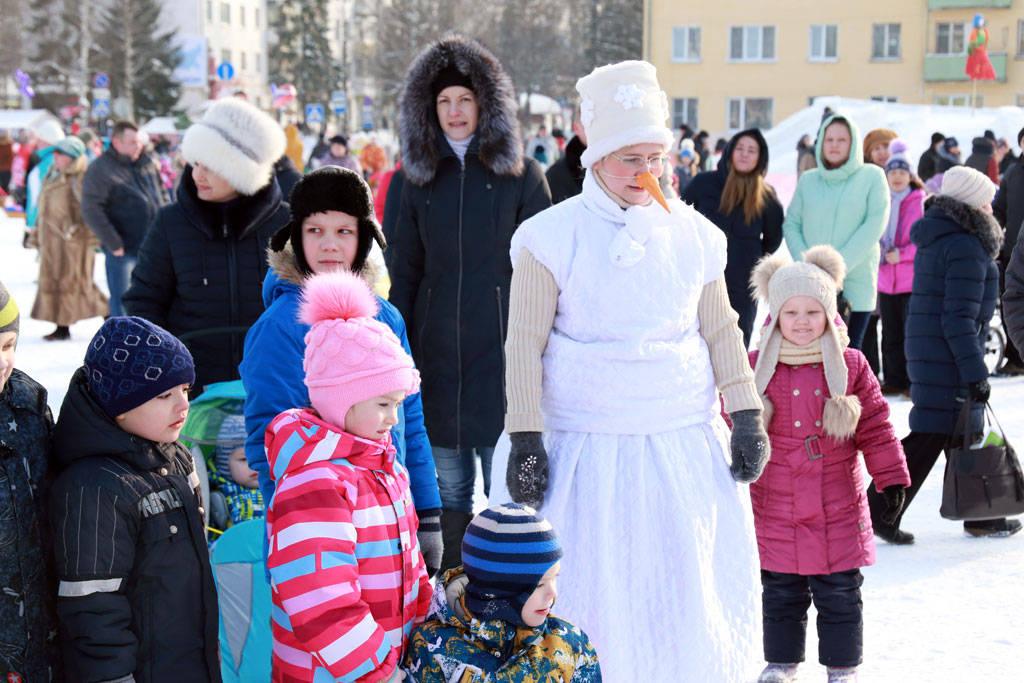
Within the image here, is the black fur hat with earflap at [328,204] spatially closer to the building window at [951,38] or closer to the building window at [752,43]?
the building window at [752,43]

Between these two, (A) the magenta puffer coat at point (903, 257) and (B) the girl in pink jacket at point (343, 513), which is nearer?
(B) the girl in pink jacket at point (343, 513)

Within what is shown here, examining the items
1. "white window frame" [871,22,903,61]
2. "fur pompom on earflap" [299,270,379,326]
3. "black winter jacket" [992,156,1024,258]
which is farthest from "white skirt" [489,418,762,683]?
"white window frame" [871,22,903,61]

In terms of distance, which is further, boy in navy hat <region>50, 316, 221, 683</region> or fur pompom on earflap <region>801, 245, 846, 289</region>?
fur pompom on earflap <region>801, 245, 846, 289</region>

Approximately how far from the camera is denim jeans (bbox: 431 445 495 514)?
456 centimetres

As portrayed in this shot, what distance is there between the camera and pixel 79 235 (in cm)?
1095

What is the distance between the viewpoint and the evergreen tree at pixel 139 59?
62.9m

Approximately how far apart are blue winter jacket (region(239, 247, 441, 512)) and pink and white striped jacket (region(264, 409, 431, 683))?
402 millimetres

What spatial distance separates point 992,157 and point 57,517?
14.1 metres

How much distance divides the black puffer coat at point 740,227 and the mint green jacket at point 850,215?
0.18 metres

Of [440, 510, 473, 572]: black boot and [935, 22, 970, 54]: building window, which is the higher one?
[935, 22, 970, 54]: building window

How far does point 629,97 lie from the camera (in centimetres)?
317

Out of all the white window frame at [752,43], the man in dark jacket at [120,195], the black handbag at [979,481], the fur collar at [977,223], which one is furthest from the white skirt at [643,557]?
the white window frame at [752,43]

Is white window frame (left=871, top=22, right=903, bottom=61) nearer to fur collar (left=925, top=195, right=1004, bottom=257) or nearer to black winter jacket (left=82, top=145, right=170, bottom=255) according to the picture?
black winter jacket (left=82, top=145, right=170, bottom=255)

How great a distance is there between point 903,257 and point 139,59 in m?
61.0
